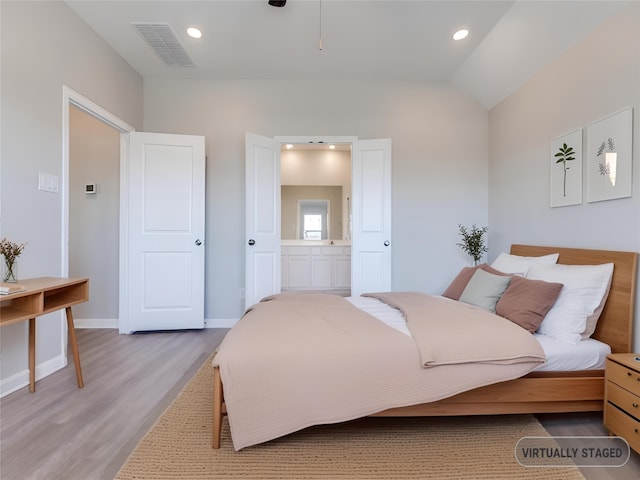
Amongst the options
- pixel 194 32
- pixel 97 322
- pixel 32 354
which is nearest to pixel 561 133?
pixel 194 32

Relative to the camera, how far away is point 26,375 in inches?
82.3

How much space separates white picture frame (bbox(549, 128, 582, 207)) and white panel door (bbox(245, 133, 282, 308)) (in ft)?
8.87

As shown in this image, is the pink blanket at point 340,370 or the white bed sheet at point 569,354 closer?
the pink blanket at point 340,370

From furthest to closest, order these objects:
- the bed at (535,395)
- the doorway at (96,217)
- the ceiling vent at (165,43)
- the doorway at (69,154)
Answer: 1. the doorway at (96,217)
2. the ceiling vent at (165,43)
3. the doorway at (69,154)
4. the bed at (535,395)

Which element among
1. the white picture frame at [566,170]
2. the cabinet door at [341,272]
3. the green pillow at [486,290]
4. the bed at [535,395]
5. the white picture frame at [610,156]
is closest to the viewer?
the bed at [535,395]

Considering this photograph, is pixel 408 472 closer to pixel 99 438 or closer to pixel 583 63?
pixel 99 438

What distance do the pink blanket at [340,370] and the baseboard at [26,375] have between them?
170cm

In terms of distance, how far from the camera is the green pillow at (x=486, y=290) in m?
2.15

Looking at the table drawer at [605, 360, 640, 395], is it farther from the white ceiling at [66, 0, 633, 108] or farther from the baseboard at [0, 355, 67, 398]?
the baseboard at [0, 355, 67, 398]

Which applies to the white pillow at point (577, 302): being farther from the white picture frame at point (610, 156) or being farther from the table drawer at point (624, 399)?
the white picture frame at point (610, 156)

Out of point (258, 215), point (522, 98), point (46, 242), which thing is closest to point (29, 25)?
point (46, 242)

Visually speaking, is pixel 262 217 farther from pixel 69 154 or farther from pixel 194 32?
pixel 69 154

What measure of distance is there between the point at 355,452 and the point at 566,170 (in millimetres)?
2623

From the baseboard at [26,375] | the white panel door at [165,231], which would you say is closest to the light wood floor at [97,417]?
the baseboard at [26,375]
